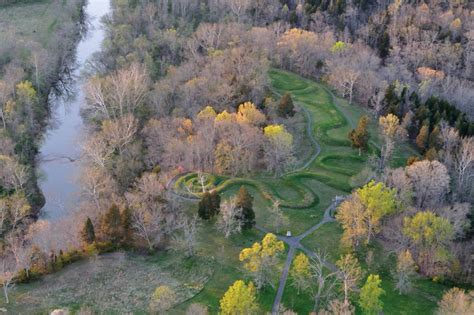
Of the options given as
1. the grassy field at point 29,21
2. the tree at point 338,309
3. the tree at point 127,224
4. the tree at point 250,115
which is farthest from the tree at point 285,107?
the grassy field at point 29,21

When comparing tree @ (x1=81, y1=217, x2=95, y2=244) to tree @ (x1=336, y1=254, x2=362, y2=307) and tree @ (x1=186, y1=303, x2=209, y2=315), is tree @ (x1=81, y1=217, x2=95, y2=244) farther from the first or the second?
tree @ (x1=336, y1=254, x2=362, y2=307)

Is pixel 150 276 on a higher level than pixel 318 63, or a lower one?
lower

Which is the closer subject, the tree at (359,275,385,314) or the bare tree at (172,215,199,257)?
the tree at (359,275,385,314)

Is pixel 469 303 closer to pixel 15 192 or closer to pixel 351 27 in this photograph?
pixel 15 192

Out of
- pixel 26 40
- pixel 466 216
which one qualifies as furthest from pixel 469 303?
pixel 26 40

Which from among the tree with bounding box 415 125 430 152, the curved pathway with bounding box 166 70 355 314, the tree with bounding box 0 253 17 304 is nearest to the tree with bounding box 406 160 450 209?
the curved pathway with bounding box 166 70 355 314

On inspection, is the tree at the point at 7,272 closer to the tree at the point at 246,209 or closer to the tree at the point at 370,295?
the tree at the point at 246,209
